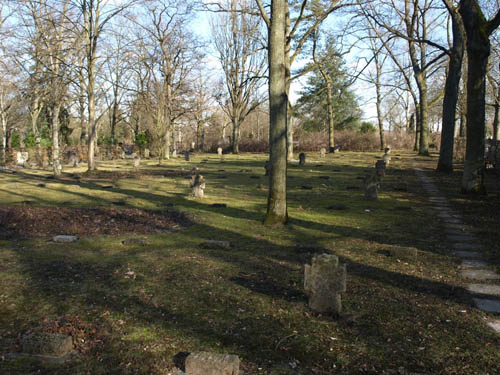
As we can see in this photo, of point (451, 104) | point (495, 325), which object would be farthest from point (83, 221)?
point (451, 104)

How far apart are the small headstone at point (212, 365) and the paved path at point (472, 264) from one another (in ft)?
8.67

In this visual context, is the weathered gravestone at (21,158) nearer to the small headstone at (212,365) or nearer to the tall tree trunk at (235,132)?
the tall tree trunk at (235,132)

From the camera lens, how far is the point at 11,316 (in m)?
4.04

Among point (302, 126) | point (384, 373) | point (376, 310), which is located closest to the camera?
point (384, 373)

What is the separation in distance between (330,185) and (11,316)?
1286 centimetres

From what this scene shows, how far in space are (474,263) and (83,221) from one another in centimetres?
801

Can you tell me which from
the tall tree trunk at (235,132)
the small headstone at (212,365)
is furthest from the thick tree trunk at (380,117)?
the small headstone at (212,365)

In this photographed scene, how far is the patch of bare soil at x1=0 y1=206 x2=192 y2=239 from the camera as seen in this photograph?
807 cm

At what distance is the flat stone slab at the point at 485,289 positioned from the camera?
4.68 meters

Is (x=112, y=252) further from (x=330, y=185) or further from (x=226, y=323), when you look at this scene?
(x=330, y=185)

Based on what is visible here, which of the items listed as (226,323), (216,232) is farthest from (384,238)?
(226,323)

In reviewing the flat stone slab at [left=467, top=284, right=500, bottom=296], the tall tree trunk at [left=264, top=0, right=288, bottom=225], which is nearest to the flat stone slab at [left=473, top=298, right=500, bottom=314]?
the flat stone slab at [left=467, top=284, right=500, bottom=296]

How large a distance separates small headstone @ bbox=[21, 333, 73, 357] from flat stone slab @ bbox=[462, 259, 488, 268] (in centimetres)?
542

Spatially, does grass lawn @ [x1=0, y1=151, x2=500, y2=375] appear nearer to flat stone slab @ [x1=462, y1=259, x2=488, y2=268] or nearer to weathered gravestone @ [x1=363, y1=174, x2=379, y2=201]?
flat stone slab @ [x1=462, y1=259, x2=488, y2=268]
